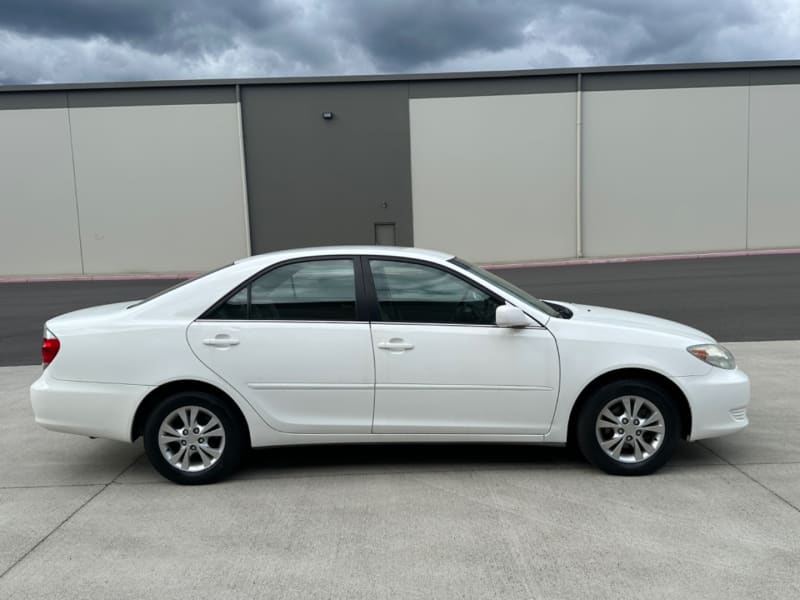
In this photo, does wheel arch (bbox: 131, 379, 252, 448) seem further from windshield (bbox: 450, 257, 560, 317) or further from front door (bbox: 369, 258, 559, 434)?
windshield (bbox: 450, 257, 560, 317)

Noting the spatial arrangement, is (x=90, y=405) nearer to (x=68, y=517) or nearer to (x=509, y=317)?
(x=68, y=517)

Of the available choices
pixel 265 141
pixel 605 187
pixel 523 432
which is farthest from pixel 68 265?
pixel 523 432

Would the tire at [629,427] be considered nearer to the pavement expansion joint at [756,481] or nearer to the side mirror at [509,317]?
the pavement expansion joint at [756,481]

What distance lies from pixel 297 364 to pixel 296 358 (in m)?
0.04

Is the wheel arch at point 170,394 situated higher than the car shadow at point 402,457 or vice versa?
the wheel arch at point 170,394

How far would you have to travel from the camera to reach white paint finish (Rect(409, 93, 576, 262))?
23891 mm

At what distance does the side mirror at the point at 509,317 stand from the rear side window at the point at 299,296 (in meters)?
0.96

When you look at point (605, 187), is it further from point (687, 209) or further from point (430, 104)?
→ point (430, 104)

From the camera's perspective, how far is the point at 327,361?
456cm

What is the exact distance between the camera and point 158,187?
949 inches

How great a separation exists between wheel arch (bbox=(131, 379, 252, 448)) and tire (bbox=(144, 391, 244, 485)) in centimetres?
3

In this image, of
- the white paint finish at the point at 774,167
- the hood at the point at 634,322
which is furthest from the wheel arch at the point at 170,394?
the white paint finish at the point at 774,167

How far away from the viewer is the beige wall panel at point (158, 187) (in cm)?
2378

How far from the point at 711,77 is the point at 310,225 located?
14846mm
